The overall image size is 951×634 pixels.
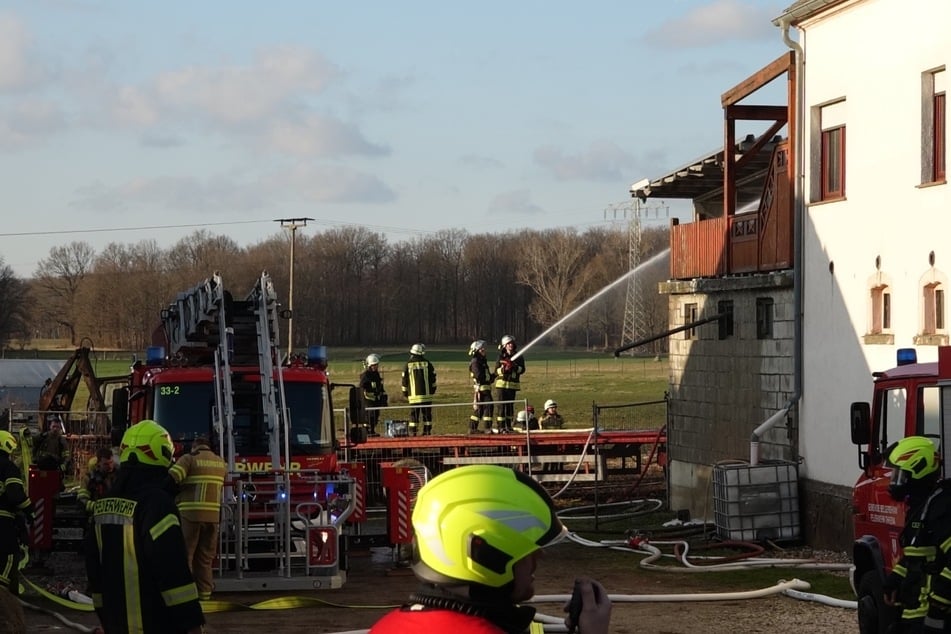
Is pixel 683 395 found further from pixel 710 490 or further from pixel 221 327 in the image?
pixel 221 327

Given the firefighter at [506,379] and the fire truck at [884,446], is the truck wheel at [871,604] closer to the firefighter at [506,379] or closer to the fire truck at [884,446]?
the fire truck at [884,446]

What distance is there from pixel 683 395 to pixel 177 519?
16.6 m

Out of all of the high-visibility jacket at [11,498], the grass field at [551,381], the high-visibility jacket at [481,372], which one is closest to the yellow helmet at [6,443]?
the high-visibility jacket at [11,498]

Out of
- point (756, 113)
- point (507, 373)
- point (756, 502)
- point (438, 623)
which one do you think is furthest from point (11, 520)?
point (507, 373)

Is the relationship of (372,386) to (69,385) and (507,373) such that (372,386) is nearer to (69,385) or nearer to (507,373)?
(507,373)

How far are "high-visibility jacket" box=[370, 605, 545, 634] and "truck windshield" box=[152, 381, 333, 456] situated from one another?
12.0 m

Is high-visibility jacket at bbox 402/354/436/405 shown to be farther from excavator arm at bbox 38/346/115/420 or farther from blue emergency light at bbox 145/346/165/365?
blue emergency light at bbox 145/346/165/365

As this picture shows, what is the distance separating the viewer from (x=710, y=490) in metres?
20.0

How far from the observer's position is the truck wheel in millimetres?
9070

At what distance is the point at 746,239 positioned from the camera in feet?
64.3

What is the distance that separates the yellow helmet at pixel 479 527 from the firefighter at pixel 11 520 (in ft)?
17.5

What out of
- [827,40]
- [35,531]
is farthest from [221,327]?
[827,40]

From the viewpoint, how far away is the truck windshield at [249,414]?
48.1 feet

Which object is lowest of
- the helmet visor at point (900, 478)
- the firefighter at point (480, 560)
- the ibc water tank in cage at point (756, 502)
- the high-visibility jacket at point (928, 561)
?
the ibc water tank in cage at point (756, 502)
